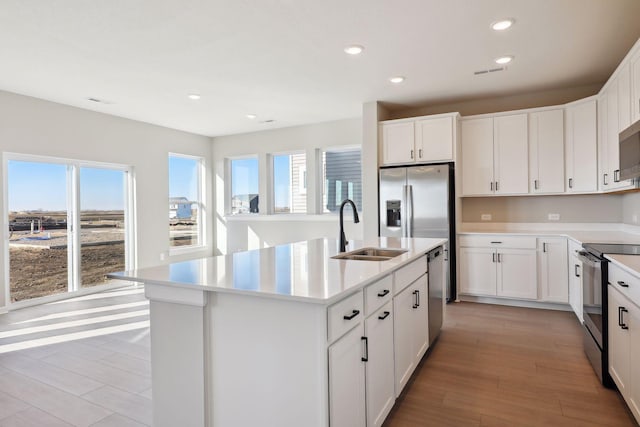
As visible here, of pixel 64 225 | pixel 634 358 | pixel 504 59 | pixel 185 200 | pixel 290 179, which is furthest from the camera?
pixel 185 200

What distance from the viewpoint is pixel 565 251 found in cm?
412

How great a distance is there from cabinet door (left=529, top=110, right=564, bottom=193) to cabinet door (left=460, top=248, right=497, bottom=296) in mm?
984

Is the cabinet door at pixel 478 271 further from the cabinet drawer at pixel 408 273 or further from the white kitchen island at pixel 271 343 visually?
the white kitchen island at pixel 271 343

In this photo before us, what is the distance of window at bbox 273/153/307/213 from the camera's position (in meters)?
6.59

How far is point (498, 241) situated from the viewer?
4.43 meters

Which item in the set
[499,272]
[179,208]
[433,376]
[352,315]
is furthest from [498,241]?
[179,208]

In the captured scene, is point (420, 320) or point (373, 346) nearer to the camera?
point (373, 346)

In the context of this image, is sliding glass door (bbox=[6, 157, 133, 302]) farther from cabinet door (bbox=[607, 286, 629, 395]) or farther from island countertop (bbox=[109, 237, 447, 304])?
cabinet door (bbox=[607, 286, 629, 395])

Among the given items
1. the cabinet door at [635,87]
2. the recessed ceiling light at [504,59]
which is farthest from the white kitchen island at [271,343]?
the recessed ceiling light at [504,59]

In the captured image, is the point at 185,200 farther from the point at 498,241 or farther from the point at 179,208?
the point at 498,241

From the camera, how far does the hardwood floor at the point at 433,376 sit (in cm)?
215

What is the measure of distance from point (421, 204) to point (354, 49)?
2.17 m

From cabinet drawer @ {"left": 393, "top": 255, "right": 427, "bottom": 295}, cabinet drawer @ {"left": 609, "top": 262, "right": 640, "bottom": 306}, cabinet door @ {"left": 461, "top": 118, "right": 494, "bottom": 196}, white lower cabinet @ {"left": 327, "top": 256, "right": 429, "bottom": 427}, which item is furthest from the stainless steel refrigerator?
cabinet drawer @ {"left": 609, "top": 262, "right": 640, "bottom": 306}

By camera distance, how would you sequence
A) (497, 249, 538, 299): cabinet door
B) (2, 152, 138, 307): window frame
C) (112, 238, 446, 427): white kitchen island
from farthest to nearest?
(2, 152, 138, 307): window frame, (497, 249, 538, 299): cabinet door, (112, 238, 446, 427): white kitchen island
